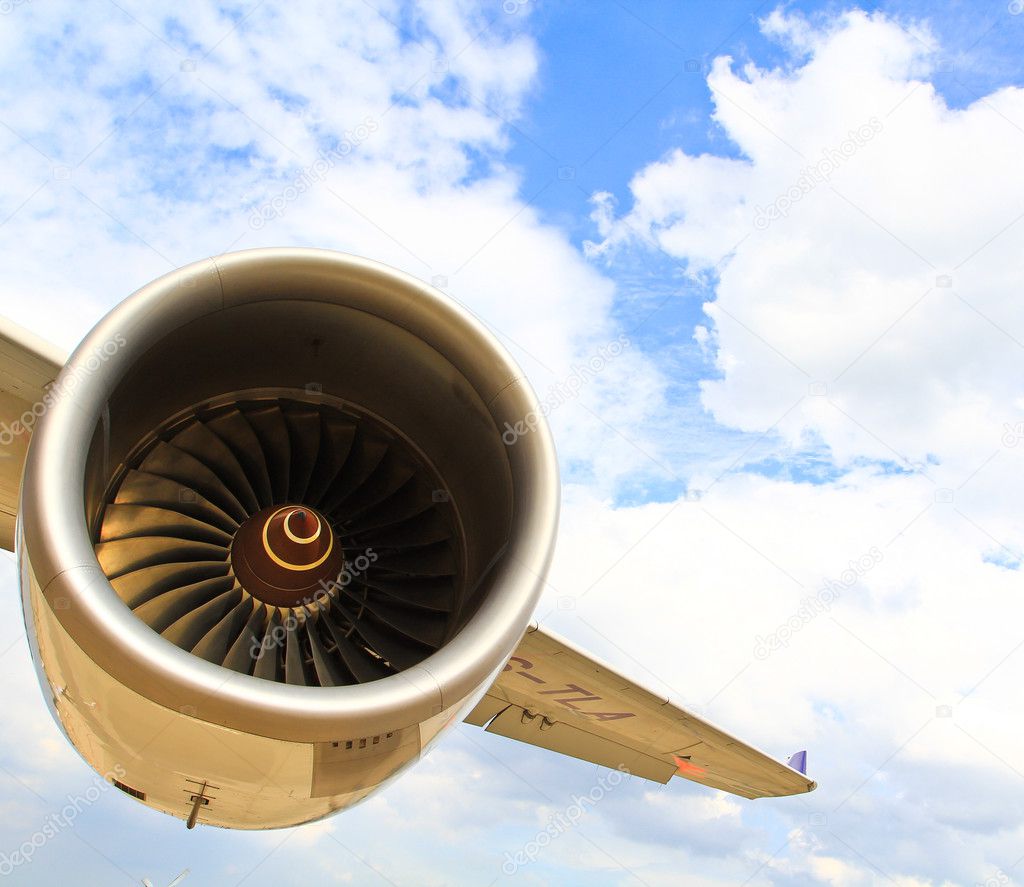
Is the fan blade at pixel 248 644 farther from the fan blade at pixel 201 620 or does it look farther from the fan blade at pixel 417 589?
the fan blade at pixel 417 589

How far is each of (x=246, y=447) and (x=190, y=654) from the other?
1957 millimetres

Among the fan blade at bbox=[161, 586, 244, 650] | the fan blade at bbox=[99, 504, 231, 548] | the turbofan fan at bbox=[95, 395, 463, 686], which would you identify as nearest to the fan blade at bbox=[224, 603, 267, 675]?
the turbofan fan at bbox=[95, 395, 463, 686]

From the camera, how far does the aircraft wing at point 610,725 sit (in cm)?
514

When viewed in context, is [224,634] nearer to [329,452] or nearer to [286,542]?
[286,542]

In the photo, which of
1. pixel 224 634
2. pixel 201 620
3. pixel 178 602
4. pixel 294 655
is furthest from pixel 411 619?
pixel 178 602

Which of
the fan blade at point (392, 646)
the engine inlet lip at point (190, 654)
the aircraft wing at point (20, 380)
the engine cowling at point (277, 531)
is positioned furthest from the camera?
the fan blade at point (392, 646)

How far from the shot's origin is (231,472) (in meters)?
4.45

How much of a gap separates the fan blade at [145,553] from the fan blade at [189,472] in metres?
0.28

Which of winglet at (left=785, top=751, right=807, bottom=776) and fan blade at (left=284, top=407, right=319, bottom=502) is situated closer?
fan blade at (left=284, top=407, right=319, bottom=502)

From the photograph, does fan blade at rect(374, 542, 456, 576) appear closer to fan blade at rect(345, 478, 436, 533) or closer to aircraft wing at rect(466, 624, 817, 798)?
fan blade at rect(345, 478, 436, 533)

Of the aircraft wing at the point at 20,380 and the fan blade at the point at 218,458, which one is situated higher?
the fan blade at the point at 218,458

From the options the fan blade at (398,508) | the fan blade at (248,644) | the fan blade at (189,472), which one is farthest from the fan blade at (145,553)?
the fan blade at (398,508)

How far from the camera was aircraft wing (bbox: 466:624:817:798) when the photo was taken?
5145 millimetres

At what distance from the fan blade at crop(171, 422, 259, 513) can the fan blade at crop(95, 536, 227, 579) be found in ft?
1.21
